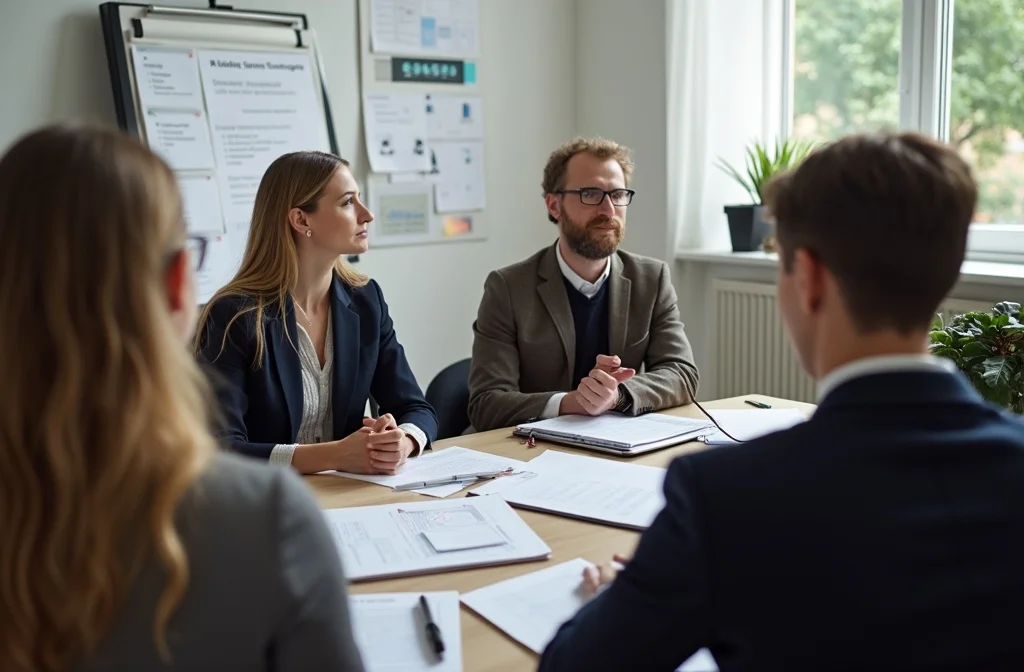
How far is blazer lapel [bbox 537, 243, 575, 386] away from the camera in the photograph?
2.69 meters

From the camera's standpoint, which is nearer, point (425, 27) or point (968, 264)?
point (968, 264)

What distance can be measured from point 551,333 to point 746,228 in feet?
4.35

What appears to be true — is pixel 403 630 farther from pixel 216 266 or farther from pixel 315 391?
pixel 216 266

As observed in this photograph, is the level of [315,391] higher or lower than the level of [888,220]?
lower

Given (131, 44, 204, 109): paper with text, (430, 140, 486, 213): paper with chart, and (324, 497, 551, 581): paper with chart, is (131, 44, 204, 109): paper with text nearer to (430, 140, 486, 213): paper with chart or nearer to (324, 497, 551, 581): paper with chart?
(430, 140, 486, 213): paper with chart

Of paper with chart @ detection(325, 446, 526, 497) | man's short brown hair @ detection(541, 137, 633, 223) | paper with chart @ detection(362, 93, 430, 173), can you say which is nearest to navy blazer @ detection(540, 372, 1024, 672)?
paper with chart @ detection(325, 446, 526, 497)

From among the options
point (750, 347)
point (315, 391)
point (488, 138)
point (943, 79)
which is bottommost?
point (750, 347)

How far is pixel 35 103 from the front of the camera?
10.0 feet

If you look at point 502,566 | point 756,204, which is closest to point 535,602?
point 502,566

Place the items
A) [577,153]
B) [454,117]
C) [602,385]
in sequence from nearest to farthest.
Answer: [602,385] < [577,153] < [454,117]

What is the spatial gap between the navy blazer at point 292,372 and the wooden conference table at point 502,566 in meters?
0.22

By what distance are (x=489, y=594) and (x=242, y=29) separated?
2590 millimetres

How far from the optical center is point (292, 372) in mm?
2254

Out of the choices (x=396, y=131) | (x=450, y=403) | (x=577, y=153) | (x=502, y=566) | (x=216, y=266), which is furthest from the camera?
(x=396, y=131)
